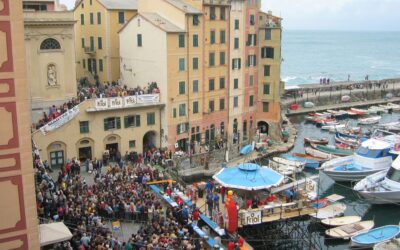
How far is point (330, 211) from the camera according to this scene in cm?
4084

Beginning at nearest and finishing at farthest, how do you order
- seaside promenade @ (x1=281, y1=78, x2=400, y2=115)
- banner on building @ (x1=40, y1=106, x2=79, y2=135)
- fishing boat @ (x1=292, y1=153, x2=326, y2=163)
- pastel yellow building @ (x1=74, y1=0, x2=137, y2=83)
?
banner on building @ (x1=40, y1=106, x2=79, y2=135)
fishing boat @ (x1=292, y1=153, x2=326, y2=163)
pastel yellow building @ (x1=74, y1=0, x2=137, y2=83)
seaside promenade @ (x1=281, y1=78, x2=400, y2=115)

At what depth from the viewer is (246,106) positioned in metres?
60.6

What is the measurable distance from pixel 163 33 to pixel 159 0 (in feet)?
17.7

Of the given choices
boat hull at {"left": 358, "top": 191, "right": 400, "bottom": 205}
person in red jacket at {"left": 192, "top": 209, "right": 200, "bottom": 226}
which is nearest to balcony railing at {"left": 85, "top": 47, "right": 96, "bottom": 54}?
person in red jacket at {"left": 192, "top": 209, "right": 200, "bottom": 226}

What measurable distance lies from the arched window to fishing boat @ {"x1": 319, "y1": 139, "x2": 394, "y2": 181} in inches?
1130

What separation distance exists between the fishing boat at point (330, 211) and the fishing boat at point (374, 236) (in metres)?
3.54

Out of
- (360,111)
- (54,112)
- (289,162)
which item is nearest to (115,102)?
(54,112)

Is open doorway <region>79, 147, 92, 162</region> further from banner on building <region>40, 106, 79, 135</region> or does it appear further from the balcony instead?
the balcony

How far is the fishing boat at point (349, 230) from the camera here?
124ft

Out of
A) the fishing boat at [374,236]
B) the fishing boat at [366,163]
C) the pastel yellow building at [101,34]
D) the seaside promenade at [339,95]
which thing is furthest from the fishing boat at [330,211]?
the seaside promenade at [339,95]

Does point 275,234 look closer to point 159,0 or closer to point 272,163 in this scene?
point 272,163

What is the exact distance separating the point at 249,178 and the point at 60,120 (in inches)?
736

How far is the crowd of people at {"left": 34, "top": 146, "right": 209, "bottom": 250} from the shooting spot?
90.8 ft

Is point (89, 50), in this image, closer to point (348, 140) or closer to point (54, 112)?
point (54, 112)
